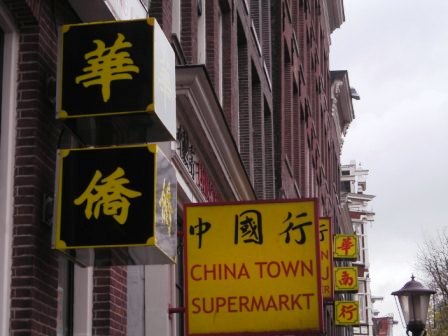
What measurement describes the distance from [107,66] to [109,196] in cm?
117

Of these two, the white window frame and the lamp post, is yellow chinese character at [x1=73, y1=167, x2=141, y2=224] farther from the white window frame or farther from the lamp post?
the lamp post

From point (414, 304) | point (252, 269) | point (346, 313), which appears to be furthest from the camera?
point (346, 313)

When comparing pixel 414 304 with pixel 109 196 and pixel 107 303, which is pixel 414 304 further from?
pixel 109 196

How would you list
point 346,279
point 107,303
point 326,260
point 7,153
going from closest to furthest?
1. point 7,153
2. point 107,303
3. point 326,260
4. point 346,279

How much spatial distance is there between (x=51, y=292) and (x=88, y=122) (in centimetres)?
147

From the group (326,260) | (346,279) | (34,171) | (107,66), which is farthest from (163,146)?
(346,279)

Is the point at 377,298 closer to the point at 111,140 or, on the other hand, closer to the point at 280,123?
the point at 280,123

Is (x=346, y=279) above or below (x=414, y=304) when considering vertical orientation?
above

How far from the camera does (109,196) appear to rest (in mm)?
8734

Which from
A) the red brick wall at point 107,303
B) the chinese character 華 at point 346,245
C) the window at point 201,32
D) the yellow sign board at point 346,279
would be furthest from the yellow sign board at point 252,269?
the chinese character 華 at point 346,245

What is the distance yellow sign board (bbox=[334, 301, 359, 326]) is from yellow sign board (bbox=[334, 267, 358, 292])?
0.55 metres

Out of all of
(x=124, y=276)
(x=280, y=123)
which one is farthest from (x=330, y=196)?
(x=124, y=276)

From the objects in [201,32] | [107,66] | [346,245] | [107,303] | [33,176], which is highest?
[346,245]

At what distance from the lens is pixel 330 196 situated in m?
51.1
